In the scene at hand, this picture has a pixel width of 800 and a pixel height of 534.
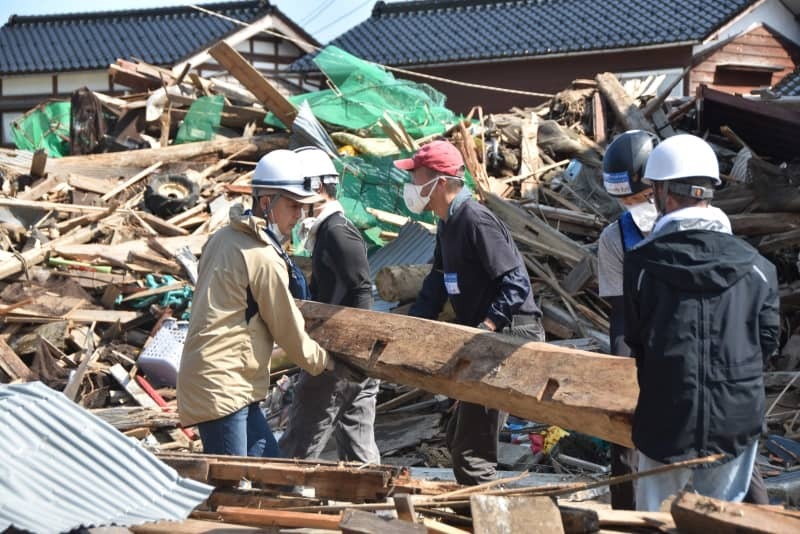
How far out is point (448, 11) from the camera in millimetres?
34156

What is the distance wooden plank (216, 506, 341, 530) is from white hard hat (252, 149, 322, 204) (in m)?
1.52

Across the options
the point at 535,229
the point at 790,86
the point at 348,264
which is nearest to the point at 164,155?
the point at 535,229

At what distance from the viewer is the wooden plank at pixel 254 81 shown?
1316cm

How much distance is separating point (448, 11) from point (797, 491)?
29951mm

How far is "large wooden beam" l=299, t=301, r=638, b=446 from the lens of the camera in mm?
4055

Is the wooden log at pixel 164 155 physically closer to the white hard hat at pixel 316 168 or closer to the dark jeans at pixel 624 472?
the white hard hat at pixel 316 168

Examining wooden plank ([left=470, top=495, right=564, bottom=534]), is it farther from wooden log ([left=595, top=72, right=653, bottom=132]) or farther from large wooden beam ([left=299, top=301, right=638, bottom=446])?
wooden log ([left=595, top=72, right=653, bottom=132])

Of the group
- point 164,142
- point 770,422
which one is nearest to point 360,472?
point 770,422

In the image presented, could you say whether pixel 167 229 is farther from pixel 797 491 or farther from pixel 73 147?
pixel 797 491

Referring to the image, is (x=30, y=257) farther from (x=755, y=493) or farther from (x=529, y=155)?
(x=755, y=493)

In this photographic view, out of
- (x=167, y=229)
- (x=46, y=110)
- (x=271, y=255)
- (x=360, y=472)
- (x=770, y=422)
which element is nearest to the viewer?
(x=360, y=472)

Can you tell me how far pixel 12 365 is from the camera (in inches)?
360

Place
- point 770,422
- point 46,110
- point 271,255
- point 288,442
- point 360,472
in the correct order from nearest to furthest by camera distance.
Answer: point 360,472, point 271,255, point 288,442, point 770,422, point 46,110

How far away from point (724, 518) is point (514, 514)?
65cm
